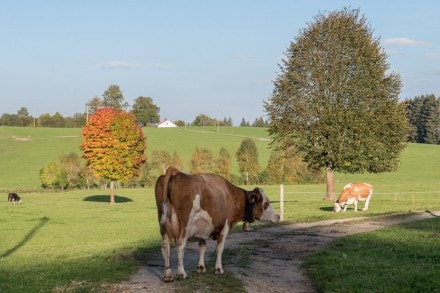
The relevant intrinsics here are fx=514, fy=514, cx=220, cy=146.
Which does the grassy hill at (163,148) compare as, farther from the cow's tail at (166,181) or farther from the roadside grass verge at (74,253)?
the cow's tail at (166,181)

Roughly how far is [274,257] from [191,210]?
5.49 meters

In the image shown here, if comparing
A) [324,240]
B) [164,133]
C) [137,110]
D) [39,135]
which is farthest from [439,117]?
[324,240]

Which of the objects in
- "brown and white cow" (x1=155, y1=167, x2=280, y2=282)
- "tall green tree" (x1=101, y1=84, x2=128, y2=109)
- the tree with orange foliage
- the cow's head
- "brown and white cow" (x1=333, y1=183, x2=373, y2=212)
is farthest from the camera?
"tall green tree" (x1=101, y1=84, x2=128, y2=109)

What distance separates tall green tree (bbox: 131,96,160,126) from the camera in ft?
619

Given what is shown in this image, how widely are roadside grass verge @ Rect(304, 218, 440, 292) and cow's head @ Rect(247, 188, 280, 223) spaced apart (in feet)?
5.93

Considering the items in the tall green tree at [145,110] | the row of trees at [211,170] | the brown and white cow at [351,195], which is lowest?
the row of trees at [211,170]

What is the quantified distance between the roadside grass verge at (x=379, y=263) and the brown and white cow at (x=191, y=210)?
110 inches

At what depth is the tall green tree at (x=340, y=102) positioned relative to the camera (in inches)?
1633

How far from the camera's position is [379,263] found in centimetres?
1387

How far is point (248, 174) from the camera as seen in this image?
304ft

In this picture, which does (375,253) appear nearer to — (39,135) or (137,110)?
(39,135)

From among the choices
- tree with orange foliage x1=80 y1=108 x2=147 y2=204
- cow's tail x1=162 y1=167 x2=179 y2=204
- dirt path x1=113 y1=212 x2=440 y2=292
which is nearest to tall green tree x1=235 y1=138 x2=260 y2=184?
tree with orange foliage x1=80 y1=108 x2=147 y2=204

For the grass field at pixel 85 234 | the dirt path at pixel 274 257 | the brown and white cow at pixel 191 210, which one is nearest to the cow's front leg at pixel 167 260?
the brown and white cow at pixel 191 210

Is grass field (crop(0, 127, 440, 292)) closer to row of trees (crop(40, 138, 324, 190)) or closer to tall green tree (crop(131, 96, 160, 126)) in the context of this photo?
row of trees (crop(40, 138, 324, 190))
